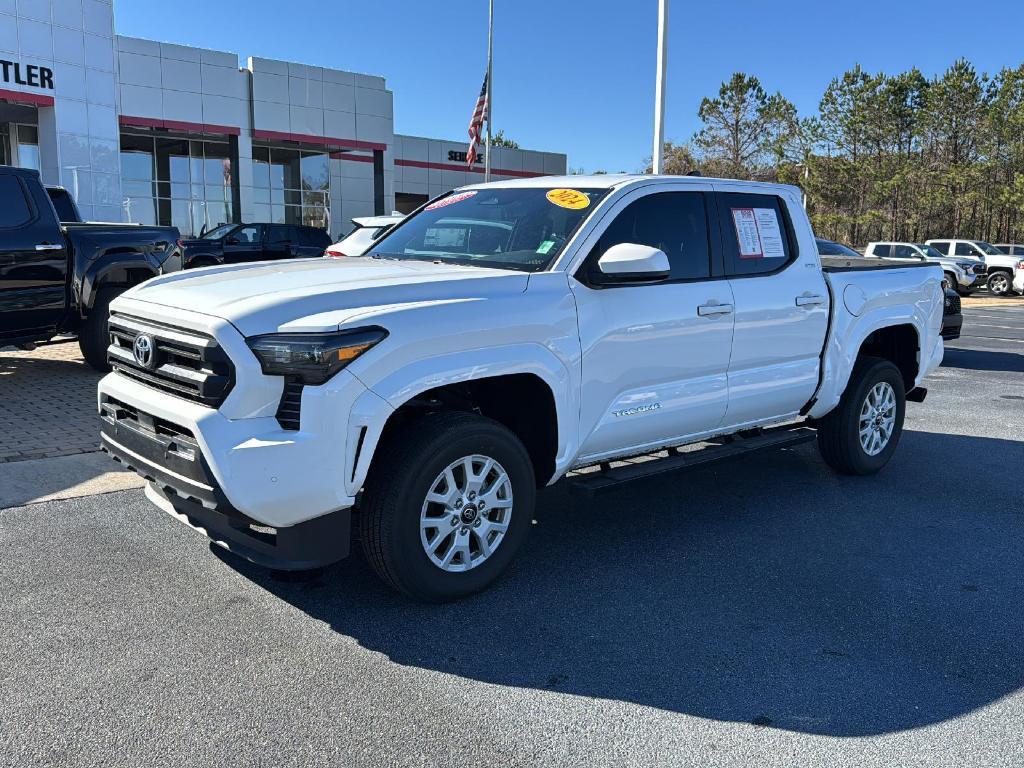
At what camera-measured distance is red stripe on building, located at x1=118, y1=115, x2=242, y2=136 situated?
27859 mm

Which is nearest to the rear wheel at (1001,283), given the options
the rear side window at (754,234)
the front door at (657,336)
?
the rear side window at (754,234)

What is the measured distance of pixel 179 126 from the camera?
2869 cm

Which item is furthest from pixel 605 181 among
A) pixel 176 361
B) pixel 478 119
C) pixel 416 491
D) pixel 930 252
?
pixel 930 252

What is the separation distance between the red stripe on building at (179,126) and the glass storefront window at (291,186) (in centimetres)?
320

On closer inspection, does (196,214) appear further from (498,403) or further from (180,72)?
(498,403)

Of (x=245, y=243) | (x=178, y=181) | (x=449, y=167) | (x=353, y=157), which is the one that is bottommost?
(x=245, y=243)

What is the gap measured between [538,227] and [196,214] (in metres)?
29.4

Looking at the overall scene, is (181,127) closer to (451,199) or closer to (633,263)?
(451,199)

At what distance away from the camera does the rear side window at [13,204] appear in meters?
8.56

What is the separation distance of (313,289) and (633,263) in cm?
150

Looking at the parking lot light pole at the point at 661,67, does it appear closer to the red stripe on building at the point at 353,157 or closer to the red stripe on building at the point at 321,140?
the red stripe on building at the point at 321,140

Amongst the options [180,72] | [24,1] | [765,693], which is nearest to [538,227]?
[765,693]

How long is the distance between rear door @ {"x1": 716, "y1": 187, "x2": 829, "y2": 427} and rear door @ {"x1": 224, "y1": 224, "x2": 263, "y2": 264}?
63.9 ft

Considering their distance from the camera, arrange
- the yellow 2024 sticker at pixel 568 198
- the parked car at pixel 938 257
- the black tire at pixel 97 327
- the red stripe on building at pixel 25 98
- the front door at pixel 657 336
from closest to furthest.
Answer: the front door at pixel 657 336, the yellow 2024 sticker at pixel 568 198, the black tire at pixel 97 327, the red stripe on building at pixel 25 98, the parked car at pixel 938 257
